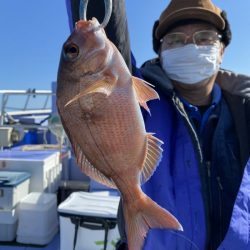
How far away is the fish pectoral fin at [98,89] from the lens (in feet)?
2.94

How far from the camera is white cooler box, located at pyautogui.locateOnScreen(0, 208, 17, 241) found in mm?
2977

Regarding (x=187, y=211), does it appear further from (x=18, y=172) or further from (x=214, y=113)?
(x=18, y=172)

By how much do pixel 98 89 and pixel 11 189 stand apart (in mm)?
2310

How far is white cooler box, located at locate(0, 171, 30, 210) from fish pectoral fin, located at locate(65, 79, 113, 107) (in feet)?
7.42

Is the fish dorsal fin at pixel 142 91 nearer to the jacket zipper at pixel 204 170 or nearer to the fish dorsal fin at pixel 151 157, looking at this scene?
the fish dorsal fin at pixel 151 157

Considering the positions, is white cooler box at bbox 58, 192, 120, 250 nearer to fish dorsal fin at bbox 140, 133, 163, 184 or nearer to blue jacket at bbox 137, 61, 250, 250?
blue jacket at bbox 137, 61, 250, 250

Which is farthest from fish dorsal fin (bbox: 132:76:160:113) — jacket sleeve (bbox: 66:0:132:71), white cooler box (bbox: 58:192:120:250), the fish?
white cooler box (bbox: 58:192:120:250)

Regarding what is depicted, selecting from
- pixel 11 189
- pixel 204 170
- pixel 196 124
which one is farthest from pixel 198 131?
pixel 11 189

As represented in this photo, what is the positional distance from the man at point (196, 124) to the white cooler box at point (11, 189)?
1.83 metres

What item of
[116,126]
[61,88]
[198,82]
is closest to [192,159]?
[198,82]

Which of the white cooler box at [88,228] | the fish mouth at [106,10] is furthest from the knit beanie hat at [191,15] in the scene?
the white cooler box at [88,228]

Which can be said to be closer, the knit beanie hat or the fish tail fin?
the fish tail fin

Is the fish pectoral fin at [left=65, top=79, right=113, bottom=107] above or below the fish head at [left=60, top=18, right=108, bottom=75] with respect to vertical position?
below

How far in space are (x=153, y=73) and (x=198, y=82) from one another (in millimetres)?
228
